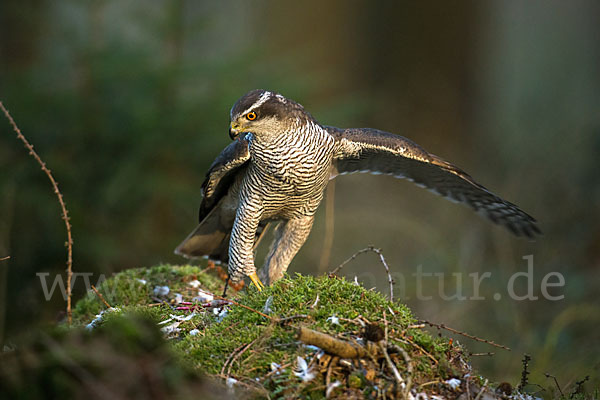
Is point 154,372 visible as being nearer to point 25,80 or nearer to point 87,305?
point 87,305

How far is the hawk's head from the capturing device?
12.8 ft

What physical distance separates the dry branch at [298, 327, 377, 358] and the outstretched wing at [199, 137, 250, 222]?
2274 millimetres

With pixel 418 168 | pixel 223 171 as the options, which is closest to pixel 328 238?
pixel 418 168

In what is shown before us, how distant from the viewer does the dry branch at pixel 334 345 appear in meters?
2.31

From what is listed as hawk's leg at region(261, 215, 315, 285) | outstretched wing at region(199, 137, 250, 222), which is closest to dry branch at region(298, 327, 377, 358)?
outstretched wing at region(199, 137, 250, 222)

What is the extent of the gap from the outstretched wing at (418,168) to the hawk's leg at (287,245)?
0.61 metres

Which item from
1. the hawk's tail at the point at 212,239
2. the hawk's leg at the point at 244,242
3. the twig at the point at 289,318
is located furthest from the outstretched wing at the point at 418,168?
the twig at the point at 289,318

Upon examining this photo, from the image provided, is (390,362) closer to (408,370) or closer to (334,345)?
(408,370)

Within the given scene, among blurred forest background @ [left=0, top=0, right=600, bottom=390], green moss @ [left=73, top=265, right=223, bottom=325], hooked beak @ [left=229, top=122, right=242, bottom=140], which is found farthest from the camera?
blurred forest background @ [left=0, top=0, right=600, bottom=390]

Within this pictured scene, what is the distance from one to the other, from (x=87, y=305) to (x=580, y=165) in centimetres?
705

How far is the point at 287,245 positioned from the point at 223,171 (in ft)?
2.81

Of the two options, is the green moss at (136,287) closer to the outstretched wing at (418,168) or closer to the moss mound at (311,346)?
the moss mound at (311,346)

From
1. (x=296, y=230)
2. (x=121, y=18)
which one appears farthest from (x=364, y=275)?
(x=121, y=18)

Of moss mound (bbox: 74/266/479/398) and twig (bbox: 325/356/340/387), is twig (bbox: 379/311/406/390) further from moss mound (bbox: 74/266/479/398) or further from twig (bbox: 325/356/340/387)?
twig (bbox: 325/356/340/387)
